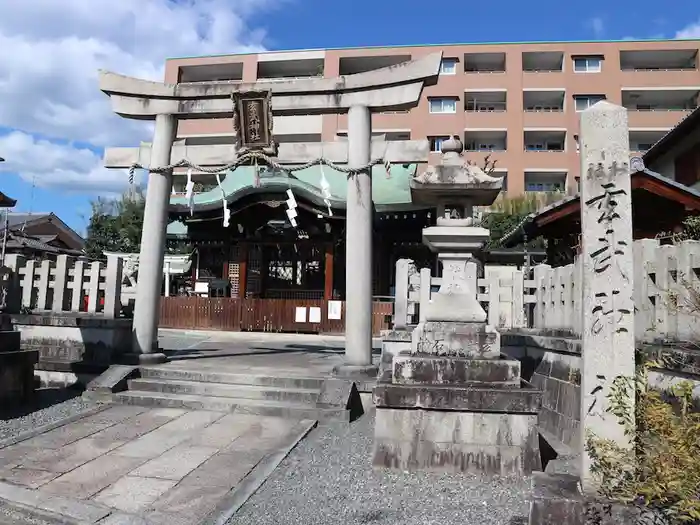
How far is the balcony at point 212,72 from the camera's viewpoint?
40.2 meters

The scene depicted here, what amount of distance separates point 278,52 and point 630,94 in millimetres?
26308

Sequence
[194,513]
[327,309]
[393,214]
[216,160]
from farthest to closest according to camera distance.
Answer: [327,309] → [393,214] → [216,160] → [194,513]

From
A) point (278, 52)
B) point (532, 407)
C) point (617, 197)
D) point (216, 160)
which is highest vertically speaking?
point (278, 52)

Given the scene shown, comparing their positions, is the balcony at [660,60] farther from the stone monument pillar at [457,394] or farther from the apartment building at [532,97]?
the stone monument pillar at [457,394]

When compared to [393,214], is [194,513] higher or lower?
lower

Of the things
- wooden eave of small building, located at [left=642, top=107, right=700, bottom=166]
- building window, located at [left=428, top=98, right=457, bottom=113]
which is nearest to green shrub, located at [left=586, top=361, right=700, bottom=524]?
wooden eave of small building, located at [left=642, top=107, right=700, bottom=166]

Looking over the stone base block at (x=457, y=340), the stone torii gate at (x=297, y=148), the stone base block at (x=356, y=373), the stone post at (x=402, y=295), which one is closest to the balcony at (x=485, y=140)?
the stone torii gate at (x=297, y=148)

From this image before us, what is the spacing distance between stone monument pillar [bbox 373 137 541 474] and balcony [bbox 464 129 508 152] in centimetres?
3244

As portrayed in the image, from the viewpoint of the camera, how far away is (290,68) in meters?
39.5

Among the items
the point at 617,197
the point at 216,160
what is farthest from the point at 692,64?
the point at 617,197

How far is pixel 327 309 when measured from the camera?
18125 mm

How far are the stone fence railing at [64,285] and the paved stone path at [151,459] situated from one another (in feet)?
10.2

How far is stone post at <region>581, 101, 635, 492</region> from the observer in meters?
3.27

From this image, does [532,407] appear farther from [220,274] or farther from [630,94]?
[630,94]
